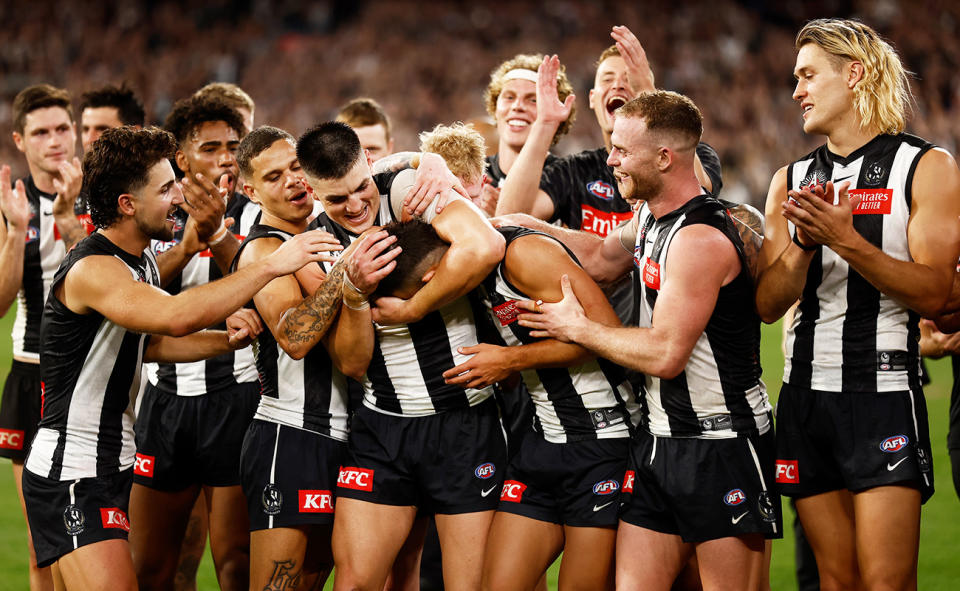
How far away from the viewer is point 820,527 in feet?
14.4

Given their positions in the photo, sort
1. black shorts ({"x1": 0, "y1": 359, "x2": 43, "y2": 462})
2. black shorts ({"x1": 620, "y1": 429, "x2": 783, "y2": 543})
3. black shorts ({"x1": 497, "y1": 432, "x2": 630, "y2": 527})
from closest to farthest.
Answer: black shorts ({"x1": 620, "y1": 429, "x2": 783, "y2": 543}) → black shorts ({"x1": 497, "y1": 432, "x2": 630, "y2": 527}) → black shorts ({"x1": 0, "y1": 359, "x2": 43, "y2": 462})

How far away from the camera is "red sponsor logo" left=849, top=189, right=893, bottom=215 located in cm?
423

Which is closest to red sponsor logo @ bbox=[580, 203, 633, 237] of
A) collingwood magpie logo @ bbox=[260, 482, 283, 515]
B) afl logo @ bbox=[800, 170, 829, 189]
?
afl logo @ bbox=[800, 170, 829, 189]

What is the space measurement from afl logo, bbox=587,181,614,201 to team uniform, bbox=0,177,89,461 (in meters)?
3.19

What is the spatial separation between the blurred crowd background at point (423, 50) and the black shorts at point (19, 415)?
61.0ft

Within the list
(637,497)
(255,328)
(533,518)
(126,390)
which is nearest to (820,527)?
(637,497)

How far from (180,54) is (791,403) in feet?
87.0

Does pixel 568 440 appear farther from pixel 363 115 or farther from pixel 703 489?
pixel 363 115

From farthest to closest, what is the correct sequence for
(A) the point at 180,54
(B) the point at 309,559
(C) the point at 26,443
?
(A) the point at 180,54 → (C) the point at 26,443 → (B) the point at 309,559

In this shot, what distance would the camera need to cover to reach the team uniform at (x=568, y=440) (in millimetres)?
4254

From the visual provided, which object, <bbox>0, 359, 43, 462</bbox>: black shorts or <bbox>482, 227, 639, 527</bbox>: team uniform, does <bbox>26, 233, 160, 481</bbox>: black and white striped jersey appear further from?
<bbox>0, 359, 43, 462</bbox>: black shorts

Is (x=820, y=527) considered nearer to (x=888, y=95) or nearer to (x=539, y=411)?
(x=539, y=411)

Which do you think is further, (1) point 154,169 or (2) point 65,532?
(1) point 154,169

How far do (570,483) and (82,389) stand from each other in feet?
7.10
